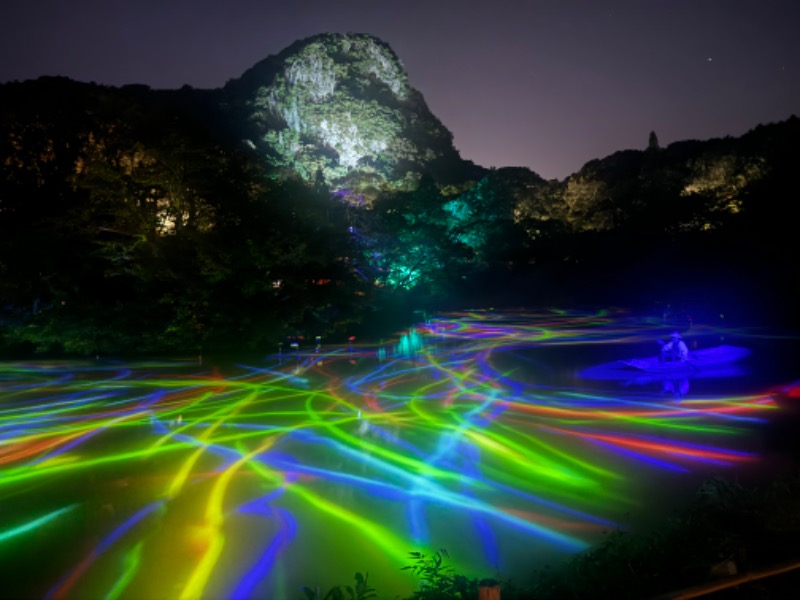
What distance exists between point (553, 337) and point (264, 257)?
8.07 metres

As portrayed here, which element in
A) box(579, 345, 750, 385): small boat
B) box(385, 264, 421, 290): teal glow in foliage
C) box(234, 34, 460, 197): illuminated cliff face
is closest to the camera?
box(579, 345, 750, 385): small boat

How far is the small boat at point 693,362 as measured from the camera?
30.9ft

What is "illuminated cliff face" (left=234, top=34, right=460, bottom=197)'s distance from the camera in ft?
136

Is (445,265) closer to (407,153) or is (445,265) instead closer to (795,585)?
(795,585)

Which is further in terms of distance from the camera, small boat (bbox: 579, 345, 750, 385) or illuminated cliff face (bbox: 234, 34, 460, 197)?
illuminated cliff face (bbox: 234, 34, 460, 197)

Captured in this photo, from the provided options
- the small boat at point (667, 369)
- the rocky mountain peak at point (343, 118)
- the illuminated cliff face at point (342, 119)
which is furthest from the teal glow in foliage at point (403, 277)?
the illuminated cliff face at point (342, 119)

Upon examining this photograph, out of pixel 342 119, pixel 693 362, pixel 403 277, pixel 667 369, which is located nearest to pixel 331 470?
pixel 667 369

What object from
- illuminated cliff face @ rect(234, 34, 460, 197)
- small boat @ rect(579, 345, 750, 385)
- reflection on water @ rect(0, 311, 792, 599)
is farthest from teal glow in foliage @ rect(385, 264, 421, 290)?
illuminated cliff face @ rect(234, 34, 460, 197)

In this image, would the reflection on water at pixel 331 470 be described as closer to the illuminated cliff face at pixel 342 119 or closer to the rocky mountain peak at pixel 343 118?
the rocky mountain peak at pixel 343 118

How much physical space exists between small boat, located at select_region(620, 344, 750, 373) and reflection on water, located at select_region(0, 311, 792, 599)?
66 cm

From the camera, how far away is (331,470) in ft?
16.3

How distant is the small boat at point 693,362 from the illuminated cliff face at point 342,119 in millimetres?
29502

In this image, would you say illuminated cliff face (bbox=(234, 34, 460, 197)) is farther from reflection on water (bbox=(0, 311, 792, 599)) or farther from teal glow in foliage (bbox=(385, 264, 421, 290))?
reflection on water (bbox=(0, 311, 792, 599))

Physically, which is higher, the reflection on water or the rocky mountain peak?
the rocky mountain peak
